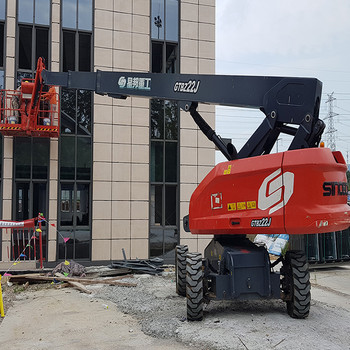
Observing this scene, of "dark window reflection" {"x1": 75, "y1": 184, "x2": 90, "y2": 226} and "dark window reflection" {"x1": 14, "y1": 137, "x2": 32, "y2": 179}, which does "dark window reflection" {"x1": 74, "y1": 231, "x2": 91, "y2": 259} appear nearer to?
"dark window reflection" {"x1": 75, "y1": 184, "x2": 90, "y2": 226}

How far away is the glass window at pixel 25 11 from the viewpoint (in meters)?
15.1

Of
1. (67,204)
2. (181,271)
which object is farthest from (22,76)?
(181,271)

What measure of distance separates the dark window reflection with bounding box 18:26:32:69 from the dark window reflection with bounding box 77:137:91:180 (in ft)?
11.1

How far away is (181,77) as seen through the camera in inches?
331

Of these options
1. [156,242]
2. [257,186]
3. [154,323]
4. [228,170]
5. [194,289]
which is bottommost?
[154,323]

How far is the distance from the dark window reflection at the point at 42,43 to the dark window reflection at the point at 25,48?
0.29 metres

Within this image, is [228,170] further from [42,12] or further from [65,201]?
[42,12]

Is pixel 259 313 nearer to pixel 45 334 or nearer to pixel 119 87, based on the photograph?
pixel 45 334

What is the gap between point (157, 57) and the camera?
54.6ft

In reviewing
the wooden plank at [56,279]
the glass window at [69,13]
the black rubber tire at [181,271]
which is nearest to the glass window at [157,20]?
the glass window at [69,13]

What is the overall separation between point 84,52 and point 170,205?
693cm

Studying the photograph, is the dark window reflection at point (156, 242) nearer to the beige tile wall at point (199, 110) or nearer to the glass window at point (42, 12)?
the beige tile wall at point (199, 110)

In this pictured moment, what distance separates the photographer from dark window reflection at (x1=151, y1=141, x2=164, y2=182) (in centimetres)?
1627

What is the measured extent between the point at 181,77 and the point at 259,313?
5051mm
